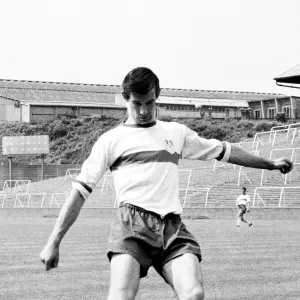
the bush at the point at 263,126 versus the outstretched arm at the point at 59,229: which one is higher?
the outstretched arm at the point at 59,229

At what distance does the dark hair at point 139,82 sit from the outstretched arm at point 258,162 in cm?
75

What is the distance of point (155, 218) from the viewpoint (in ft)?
20.3

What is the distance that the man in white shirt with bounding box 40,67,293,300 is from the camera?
6.00m

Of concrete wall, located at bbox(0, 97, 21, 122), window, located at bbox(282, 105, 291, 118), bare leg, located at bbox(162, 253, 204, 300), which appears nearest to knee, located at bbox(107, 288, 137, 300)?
bare leg, located at bbox(162, 253, 204, 300)

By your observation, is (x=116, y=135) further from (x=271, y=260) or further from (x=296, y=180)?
(x=296, y=180)

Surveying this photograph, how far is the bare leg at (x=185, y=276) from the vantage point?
570 centimetres

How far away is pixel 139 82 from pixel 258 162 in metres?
1.02

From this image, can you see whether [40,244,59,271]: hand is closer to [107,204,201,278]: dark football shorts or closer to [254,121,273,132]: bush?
[107,204,201,278]: dark football shorts

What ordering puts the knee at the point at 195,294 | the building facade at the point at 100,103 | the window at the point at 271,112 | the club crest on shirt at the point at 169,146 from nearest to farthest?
1. the knee at the point at 195,294
2. the club crest on shirt at the point at 169,146
3. the building facade at the point at 100,103
4. the window at the point at 271,112

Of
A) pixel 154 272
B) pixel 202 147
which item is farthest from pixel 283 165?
pixel 154 272

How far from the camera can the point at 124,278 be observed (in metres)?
5.82

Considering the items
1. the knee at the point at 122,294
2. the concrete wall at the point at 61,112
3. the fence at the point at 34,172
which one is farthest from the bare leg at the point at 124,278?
the concrete wall at the point at 61,112

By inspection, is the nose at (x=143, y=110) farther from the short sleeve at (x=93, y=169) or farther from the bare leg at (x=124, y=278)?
the bare leg at (x=124, y=278)

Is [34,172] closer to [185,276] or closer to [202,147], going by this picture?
[202,147]
